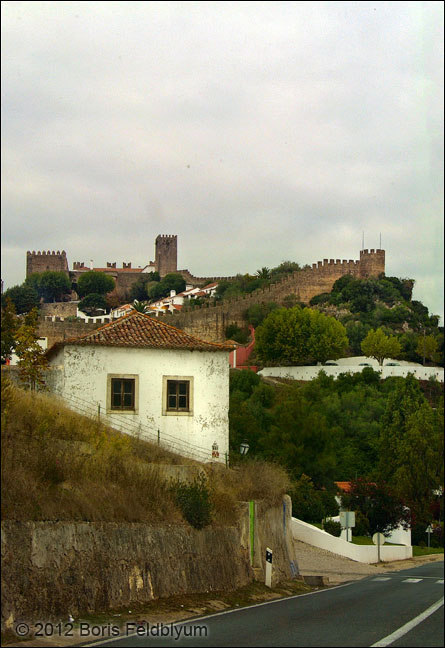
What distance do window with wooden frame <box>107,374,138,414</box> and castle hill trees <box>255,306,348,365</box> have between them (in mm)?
58796

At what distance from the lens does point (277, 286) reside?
368ft

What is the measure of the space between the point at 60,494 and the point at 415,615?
5.16 m

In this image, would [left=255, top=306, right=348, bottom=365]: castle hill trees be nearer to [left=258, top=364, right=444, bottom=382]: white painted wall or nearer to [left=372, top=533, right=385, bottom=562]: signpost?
[left=258, top=364, right=444, bottom=382]: white painted wall

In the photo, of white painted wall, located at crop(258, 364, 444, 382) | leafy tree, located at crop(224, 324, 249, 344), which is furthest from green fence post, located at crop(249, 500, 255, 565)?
leafy tree, located at crop(224, 324, 249, 344)

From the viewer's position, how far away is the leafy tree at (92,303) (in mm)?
144500

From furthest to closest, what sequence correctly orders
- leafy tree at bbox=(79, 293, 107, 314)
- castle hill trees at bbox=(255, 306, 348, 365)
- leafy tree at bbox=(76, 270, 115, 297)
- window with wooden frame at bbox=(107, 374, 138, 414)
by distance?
1. leafy tree at bbox=(76, 270, 115, 297)
2. leafy tree at bbox=(79, 293, 107, 314)
3. castle hill trees at bbox=(255, 306, 348, 365)
4. window with wooden frame at bbox=(107, 374, 138, 414)

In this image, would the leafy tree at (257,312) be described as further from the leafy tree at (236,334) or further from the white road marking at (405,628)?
the white road marking at (405,628)

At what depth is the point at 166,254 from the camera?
536 feet

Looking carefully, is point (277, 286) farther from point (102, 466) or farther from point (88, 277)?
point (102, 466)

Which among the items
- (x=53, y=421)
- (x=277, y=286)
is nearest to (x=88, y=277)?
(x=277, y=286)

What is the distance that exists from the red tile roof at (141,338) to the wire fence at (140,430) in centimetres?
175

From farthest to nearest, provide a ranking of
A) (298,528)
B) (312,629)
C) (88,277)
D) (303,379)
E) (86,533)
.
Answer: (88,277) → (303,379) → (298,528) → (86,533) → (312,629)

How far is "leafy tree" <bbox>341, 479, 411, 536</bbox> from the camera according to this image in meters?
40.4

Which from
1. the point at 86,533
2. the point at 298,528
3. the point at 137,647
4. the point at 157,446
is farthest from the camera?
the point at 298,528
